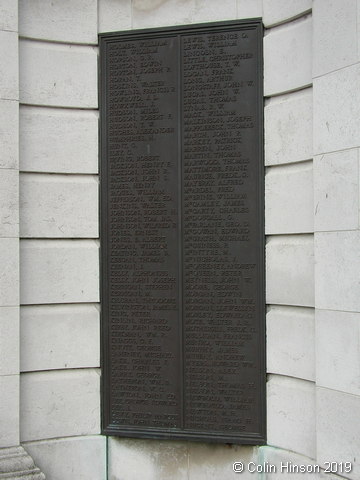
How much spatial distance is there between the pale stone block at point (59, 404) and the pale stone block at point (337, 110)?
3.79m

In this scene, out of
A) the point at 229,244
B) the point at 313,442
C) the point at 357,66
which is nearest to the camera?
the point at 357,66

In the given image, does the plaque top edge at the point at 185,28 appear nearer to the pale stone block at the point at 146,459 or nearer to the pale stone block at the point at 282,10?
the pale stone block at the point at 282,10

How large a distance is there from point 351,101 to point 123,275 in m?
3.21

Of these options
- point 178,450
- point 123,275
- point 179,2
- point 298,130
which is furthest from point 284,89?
point 178,450

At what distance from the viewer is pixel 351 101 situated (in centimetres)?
604

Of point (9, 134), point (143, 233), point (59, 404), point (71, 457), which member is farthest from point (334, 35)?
point (71, 457)

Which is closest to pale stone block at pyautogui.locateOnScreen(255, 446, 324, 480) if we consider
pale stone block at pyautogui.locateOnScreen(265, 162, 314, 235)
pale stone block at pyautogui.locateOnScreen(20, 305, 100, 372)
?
pale stone block at pyautogui.locateOnScreen(20, 305, 100, 372)

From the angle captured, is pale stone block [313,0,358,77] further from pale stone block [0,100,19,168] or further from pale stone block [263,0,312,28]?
pale stone block [0,100,19,168]

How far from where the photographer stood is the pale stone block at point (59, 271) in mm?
7305

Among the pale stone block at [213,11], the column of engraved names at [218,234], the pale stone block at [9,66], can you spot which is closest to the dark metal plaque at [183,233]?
the column of engraved names at [218,234]

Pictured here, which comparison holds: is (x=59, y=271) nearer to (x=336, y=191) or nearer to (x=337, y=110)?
(x=336, y=191)

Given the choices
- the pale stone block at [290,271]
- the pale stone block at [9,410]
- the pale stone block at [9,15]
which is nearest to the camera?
the pale stone block at [290,271]

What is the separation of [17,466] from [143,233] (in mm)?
2865

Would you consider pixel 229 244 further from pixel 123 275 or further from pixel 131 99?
pixel 131 99
